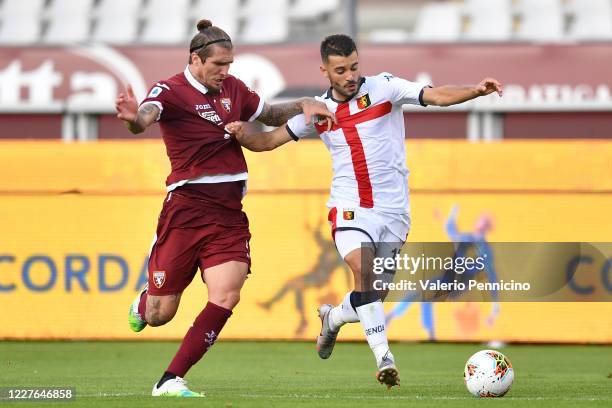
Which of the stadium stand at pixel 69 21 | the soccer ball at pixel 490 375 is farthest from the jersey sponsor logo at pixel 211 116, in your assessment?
the stadium stand at pixel 69 21

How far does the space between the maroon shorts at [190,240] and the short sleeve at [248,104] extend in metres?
0.69

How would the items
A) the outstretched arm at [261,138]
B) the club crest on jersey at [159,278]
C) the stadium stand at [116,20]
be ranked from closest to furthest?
the outstretched arm at [261,138], the club crest on jersey at [159,278], the stadium stand at [116,20]

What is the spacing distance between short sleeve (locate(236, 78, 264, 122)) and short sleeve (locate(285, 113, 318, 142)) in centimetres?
32

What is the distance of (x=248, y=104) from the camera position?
27.5 feet

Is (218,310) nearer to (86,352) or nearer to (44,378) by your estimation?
(44,378)

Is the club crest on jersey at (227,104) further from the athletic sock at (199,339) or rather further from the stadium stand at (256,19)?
the stadium stand at (256,19)

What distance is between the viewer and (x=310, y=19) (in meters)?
19.1

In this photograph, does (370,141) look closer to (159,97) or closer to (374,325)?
(374,325)

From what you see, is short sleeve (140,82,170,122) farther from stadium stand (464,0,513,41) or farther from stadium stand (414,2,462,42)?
stadium stand (414,2,462,42)

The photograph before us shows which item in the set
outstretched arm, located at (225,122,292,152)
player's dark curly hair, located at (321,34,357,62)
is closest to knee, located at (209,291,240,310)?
outstretched arm, located at (225,122,292,152)

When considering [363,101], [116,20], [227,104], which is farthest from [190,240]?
[116,20]

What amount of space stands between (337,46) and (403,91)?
50 centimetres

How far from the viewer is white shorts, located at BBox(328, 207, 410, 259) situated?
26.2ft

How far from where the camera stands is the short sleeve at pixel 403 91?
→ 7.94 metres
